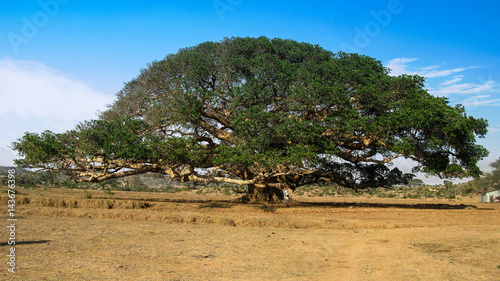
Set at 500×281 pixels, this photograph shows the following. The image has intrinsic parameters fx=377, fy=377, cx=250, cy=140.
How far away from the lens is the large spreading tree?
17.6 metres

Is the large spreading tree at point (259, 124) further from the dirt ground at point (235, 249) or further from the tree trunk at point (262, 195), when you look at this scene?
the dirt ground at point (235, 249)

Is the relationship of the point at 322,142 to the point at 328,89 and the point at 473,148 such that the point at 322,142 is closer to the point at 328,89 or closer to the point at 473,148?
the point at 328,89

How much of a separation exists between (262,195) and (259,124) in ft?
21.4

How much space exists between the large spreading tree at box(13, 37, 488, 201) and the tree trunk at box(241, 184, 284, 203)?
62.6 inches

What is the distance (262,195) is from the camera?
22.7 m

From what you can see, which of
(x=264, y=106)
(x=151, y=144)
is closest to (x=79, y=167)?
(x=151, y=144)

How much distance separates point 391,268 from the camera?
282 inches

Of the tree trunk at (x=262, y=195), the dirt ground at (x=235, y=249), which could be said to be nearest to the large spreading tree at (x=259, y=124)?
the tree trunk at (x=262, y=195)

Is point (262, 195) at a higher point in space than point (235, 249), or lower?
higher

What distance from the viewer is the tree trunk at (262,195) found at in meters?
22.7

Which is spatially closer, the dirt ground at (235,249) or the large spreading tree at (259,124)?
the dirt ground at (235,249)

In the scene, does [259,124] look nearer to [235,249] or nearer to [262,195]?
[262,195]

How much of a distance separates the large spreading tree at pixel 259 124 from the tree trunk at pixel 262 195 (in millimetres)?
1590

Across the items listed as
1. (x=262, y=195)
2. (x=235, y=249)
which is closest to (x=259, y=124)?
(x=262, y=195)
